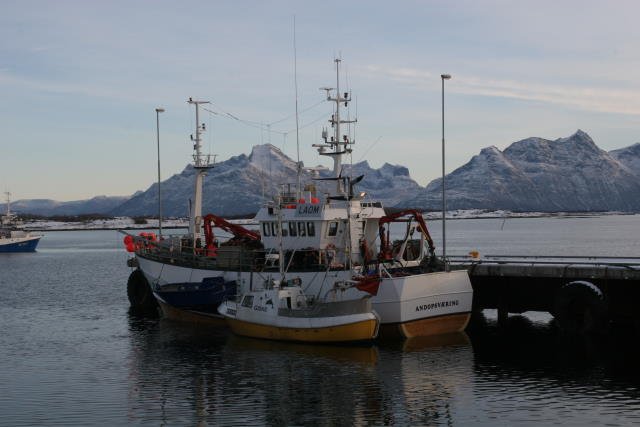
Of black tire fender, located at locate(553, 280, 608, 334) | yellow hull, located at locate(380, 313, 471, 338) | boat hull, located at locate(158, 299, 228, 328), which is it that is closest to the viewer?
yellow hull, located at locate(380, 313, 471, 338)

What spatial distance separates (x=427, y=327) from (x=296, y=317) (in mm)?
6631

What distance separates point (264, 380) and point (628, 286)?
1929 centimetres

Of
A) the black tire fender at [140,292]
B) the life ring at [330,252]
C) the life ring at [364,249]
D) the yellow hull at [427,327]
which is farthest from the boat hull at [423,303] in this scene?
the black tire fender at [140,292]

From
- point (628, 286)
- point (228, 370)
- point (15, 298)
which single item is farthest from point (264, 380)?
point (15, 298)

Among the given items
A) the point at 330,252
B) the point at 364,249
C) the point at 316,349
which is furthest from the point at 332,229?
the point at 316,349

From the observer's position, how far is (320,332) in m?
40.1

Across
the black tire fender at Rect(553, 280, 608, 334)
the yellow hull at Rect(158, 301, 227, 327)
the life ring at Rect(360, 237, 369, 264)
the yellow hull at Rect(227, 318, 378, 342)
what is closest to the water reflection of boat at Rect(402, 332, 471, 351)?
the yellow hull at Rect(227, 318, 378, 342)

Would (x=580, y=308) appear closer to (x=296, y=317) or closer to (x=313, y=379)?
(x=296, y=317)

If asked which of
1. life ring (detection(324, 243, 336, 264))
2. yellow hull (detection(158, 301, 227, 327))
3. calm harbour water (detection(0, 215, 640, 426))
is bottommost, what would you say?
calm harbour water (detection(0, 215, 640, 426))

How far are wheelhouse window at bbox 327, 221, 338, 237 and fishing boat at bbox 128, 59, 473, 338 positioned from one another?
Result: 5 cm

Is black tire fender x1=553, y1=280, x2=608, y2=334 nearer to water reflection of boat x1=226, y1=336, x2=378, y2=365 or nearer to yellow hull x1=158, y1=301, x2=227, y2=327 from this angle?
water reflection of boat x1=226, y1=336, x2=378, y2=365

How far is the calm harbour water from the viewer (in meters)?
29.5

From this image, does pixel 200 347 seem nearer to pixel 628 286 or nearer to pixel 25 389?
pixel 25 389

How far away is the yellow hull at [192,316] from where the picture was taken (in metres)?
48.8
